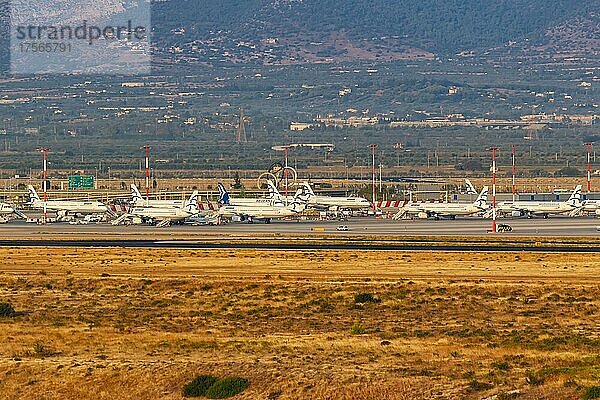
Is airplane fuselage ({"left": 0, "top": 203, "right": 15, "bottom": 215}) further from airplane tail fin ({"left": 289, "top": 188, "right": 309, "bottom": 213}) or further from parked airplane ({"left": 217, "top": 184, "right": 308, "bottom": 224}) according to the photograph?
airplane tail fin ({"left": 289, "top": 188, "right": 309, "bottom": 213})

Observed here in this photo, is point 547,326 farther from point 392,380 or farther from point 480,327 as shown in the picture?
point 392,380

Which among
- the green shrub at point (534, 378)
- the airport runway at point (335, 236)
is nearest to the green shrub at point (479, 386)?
the green shrub at point (534, 378)

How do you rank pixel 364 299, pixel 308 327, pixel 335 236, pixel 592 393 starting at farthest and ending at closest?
pixel 335 236 < pixel 364 299 < pixel 308 327 < pixel 592 393

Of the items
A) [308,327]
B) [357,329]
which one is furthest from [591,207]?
[357,329]

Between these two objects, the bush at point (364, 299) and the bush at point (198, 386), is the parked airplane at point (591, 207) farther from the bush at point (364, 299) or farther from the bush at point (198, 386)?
the bush at point (198, 386)

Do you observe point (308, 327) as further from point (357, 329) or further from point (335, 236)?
point (335, 236)

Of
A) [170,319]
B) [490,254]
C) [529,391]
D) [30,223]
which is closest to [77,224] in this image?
[30,223]
